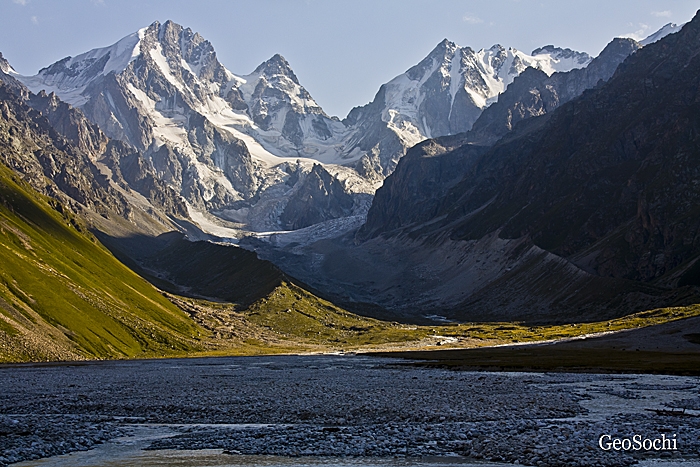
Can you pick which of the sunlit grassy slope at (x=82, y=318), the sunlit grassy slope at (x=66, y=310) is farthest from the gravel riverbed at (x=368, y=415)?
the sunlit grassy slope at (x=82, y=318)

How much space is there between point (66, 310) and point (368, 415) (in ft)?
362

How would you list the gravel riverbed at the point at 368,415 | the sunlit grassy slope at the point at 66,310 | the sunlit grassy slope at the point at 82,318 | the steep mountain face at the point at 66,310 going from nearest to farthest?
the gravel riverbed at the point at 368,415 → the steep mountain face at the point at 66,310 → the sunlit grassy slope at the point at 66,310 → the sunlit grassy slope at the point at 82,318

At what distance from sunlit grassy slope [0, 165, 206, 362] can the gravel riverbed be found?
43.2 meters

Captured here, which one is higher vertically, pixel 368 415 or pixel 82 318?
pixel 368 415

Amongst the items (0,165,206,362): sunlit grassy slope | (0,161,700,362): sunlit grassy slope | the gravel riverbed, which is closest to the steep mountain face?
(0,165,206,362): sunlit grassy slope

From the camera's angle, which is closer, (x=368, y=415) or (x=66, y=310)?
(x=368, y=415)

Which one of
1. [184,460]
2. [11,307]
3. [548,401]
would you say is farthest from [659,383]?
[11,307]

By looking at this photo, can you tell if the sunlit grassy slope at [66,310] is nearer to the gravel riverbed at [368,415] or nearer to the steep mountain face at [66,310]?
the steep mountain face at [66,310]

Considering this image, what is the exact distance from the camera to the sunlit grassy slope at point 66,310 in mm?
123750

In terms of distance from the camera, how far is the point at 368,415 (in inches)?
1890

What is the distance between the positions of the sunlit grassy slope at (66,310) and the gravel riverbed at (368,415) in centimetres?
4324

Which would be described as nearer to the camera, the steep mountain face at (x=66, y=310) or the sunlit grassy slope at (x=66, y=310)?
the steep mountain face at (x=66, y=310)

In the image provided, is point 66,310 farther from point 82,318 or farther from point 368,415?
point 368,415

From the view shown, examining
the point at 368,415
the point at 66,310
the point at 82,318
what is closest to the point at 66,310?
the point at 66,310
